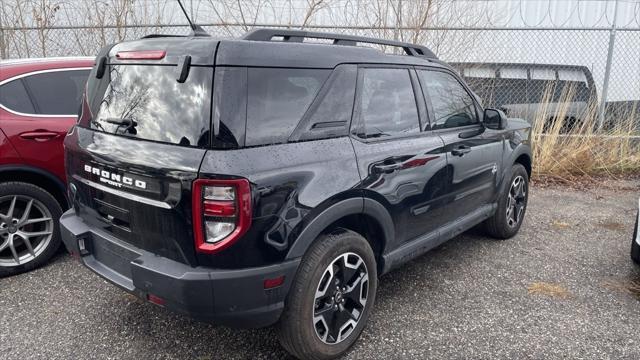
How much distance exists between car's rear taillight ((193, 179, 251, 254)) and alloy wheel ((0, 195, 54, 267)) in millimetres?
2293

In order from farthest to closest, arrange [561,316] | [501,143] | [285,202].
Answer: [501,143]
[561,316]
[285,202]

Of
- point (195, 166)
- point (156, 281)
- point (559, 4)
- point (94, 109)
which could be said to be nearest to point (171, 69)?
point (195, 166)

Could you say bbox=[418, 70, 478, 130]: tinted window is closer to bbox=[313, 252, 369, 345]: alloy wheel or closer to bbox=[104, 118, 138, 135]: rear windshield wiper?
bbox=[313, 252, 369, 345]: alloy wheel

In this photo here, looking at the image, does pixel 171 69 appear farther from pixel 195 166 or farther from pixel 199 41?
pixel 195 166

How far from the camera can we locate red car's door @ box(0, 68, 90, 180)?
3.55 metres

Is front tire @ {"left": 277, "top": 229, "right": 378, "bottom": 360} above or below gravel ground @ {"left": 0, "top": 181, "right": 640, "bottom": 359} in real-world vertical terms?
above

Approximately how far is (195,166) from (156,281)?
0.60 meters

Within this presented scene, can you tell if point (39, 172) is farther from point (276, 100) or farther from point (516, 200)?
point (516, 200)

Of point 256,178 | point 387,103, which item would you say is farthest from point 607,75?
point 256,178

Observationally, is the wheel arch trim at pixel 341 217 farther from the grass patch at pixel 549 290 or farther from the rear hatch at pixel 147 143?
the grass patch at pixel 549 290

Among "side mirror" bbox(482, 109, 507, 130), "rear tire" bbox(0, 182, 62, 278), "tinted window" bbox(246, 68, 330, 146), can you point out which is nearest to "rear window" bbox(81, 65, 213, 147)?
"tinted window" bbox(246, 68, 330, 146)

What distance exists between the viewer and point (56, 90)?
152 inches

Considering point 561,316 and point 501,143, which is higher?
point 501,143

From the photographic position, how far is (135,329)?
2977 millimetres
